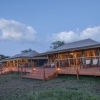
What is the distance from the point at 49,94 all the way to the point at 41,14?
22.9m

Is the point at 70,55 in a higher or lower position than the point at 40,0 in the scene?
lower

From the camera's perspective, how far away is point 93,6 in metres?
26.9

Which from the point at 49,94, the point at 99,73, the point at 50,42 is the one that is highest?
the point at 50,42

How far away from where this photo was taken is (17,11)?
27.6m

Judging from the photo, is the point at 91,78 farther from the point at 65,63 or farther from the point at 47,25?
the point at 47,25

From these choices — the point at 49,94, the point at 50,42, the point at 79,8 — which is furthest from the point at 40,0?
the point at 50,42

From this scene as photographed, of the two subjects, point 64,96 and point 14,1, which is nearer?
point 64,96

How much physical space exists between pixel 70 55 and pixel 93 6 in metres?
8.02

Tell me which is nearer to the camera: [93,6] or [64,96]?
[64,96]

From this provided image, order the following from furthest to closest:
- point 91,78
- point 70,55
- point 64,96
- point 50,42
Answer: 1. point 50,42
2. point 70,55
3. point 91,78
4. point 64,96

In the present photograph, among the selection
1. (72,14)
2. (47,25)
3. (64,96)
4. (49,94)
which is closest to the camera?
(64,96)

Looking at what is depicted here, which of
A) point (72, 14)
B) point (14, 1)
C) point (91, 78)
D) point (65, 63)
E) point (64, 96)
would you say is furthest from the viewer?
point (72, 14)

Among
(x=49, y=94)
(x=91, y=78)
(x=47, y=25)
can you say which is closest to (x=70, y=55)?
(x=91, y=78)

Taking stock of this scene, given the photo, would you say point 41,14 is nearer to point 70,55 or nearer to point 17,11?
point 17,11
